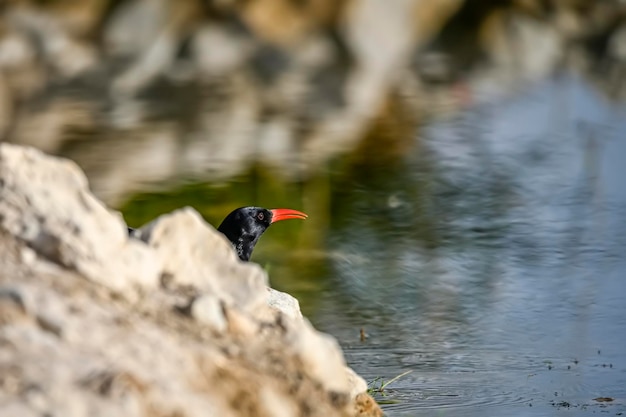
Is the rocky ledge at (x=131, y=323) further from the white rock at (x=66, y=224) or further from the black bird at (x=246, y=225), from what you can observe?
the black bird at (x=246, y=225)

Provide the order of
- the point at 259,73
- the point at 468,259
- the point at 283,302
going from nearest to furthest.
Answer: the point at 283,302 → the point at 468,259 → the point at 259,73

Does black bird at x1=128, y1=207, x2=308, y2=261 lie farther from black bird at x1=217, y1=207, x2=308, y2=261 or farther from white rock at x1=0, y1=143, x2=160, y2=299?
white rock at x1=0, y1=143, x2=160, y2=299

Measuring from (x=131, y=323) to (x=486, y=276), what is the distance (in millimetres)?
4029

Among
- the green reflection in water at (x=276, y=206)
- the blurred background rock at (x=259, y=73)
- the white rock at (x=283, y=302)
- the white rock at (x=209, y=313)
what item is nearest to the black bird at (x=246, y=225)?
the green reflection in water at (x=276, y=206)

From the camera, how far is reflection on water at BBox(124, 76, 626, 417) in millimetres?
5496

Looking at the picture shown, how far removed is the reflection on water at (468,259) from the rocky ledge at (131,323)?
1578 mm

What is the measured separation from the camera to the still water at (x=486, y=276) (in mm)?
5410

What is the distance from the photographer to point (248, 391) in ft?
10.6

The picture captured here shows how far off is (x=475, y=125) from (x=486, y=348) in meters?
5.75

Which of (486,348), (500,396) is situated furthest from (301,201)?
(500,396)

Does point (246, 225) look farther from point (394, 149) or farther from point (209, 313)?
point (394, 149)

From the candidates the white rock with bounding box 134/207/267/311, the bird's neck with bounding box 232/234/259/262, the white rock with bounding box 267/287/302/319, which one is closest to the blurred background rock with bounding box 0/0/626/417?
the bird's neck with bounding box 232/234/259/262

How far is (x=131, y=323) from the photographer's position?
3.22 m

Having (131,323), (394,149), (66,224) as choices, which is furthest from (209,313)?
(394,149)
